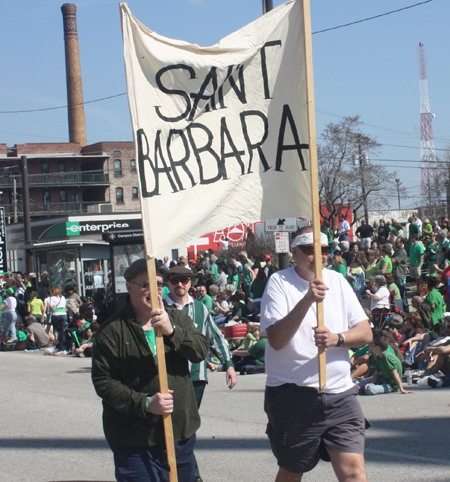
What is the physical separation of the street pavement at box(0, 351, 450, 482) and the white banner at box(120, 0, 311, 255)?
2.72 meters

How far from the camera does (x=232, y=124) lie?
405cm

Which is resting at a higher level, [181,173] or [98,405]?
[181,173]

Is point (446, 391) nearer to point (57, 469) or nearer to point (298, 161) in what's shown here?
point (57, 469)

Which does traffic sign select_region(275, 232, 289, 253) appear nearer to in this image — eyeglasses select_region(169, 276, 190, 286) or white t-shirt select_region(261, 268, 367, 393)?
eyeglasses select_region(169, 276, 190, 286)

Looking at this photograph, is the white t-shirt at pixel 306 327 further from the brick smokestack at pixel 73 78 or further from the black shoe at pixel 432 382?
the brick smokestack at pixel 73 78

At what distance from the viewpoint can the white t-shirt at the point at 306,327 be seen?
11.9 feet

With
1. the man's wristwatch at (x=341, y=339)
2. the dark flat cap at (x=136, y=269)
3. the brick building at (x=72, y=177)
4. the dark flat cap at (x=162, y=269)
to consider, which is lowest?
the man's wristwatch at (x=341, y=339)

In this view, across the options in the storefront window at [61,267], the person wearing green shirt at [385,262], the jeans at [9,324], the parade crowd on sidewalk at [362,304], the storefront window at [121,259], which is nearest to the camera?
the parade crowd on sidewalk at [362,304]

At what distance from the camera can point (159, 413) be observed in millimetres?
3248

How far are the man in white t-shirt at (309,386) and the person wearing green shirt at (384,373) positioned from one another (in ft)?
19.4

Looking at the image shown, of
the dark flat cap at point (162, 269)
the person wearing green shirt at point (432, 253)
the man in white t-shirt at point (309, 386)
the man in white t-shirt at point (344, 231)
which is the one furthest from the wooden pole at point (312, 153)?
the man in white t-shirt at point (344, 231)

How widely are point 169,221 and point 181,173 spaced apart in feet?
1.05

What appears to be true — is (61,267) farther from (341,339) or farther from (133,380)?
A: (341,339)

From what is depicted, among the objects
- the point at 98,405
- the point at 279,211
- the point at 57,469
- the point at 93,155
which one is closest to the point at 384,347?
the point at 98,405
